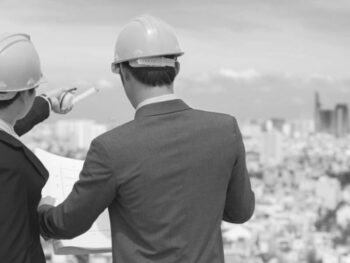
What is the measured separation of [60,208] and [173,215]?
216 mm

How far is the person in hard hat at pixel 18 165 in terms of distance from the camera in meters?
1.39

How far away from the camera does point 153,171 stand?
1.38 metres

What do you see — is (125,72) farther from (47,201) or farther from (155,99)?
(47,201)

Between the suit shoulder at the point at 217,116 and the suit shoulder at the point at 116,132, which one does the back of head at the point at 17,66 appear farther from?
the suit shoulder at the point at 217,116

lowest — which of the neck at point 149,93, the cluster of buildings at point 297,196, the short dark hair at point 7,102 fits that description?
the cluster of buildings at point 297,196

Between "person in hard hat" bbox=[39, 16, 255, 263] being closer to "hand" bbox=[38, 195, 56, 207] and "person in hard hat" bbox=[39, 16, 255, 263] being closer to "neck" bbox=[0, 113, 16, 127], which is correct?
"hand" bbox=[38, 195, 56, 207]

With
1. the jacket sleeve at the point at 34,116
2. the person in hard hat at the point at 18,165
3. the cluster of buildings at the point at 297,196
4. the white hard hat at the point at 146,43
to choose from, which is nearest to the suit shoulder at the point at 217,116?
the white hard hat at the point at 146,43

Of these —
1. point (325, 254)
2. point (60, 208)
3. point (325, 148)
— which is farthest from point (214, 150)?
point (325, 148)

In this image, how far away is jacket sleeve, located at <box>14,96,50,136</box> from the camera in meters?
1.78

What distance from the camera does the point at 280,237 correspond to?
20.7m

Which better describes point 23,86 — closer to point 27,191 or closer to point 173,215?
point 27,191

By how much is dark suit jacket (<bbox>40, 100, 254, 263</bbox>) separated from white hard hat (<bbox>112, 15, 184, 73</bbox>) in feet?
0.30

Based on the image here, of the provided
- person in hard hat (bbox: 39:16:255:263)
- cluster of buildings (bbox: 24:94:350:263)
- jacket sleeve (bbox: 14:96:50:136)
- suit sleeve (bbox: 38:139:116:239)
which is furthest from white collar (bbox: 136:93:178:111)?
cluster of buildings (bbox: 24:94:350:263)

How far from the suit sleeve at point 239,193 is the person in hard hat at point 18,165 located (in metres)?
0.38
